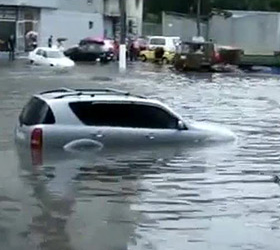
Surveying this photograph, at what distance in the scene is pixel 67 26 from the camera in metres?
79.9

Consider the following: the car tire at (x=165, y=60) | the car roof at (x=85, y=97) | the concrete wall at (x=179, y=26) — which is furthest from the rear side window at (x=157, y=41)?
the car roof at (x=85, y=97)

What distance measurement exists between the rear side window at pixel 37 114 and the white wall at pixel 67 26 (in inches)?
2294

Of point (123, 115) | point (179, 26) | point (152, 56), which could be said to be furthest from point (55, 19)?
point (123, 115)

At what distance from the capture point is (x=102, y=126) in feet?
61.6

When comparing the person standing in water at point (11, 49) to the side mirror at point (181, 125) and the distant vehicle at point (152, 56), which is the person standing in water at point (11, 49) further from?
the side mirror at point (181, 125)

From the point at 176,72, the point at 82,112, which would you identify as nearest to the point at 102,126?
the point at 82,112

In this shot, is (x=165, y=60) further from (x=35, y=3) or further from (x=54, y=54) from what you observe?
(x=35, y=3)

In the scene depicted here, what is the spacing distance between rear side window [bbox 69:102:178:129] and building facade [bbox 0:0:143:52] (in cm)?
5309

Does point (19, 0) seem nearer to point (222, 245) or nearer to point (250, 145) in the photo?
point (250, 145)

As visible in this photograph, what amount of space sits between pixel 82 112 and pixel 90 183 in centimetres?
289

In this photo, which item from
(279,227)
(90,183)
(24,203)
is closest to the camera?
(279,227)

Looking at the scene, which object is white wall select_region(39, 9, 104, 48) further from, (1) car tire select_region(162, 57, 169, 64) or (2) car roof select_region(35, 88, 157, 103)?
(2) car roof select_region(35, 88, 157, 103)

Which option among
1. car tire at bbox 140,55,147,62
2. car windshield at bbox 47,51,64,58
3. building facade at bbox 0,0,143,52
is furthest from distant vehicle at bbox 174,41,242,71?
building facade at bbox 0,0,143,52

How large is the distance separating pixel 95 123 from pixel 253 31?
163 ft
